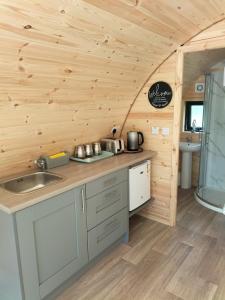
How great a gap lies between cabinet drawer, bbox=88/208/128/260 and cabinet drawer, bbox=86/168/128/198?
333 mm

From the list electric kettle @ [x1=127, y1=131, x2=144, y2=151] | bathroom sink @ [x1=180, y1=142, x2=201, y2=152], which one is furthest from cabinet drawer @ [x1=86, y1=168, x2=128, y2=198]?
bathroom sink @ [x1=180, y1=142, x2=201, y2=152]

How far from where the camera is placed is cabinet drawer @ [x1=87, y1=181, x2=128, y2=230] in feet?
6.59

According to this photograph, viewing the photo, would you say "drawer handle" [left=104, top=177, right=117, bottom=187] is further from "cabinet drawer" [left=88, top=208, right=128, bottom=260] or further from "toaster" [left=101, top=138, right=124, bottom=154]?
"toaster" [left=101, top=138, right=124, bottom=154]

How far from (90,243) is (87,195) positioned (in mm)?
445

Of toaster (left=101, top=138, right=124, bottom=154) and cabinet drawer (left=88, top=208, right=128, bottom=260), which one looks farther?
toaster (left=101, top=138, right=124, bottom=154)

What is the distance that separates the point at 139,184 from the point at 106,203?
0.59 m

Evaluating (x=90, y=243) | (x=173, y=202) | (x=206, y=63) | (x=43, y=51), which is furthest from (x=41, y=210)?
(x=206, y=63)

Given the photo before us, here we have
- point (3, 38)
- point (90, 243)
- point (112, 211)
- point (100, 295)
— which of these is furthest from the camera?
point (112, 211)

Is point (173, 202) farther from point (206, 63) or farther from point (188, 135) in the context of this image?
point (206, 63)

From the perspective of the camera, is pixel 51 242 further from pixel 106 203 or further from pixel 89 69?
pixel 89 69

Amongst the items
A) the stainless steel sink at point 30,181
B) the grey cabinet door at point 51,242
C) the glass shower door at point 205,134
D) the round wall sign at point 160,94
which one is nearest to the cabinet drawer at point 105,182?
the grey cabinet door at point 51,242

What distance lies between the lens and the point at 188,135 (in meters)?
4.03

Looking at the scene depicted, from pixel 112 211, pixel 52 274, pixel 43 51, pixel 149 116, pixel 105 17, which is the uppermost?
pixel 105 17

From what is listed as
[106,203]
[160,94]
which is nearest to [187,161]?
[160,94]
